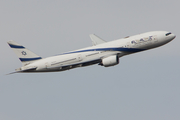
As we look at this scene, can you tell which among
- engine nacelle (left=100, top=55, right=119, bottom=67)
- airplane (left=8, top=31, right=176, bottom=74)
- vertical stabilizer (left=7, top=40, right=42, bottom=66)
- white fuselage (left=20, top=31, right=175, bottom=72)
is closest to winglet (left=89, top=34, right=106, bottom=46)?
airplane (left=8, top=31, right=176, bottom=74)

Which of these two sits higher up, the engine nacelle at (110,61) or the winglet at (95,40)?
the winglet at (95,40)

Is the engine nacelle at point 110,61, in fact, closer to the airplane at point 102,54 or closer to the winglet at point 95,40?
the airplane at point 102,54

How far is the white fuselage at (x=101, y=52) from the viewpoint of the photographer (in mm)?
91812

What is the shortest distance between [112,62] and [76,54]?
36.4 ft

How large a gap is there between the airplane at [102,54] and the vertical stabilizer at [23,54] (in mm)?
1979

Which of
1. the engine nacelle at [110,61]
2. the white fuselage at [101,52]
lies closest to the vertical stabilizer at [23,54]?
the white fuselage at [101,52]

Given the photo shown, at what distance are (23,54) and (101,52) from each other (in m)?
24.9

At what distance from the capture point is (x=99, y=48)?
92.3 m

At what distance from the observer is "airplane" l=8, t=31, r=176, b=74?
301 ft

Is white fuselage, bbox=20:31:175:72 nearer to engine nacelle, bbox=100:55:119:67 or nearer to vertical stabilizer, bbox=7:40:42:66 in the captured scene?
engine nacelle, bbox=100:55:119:67

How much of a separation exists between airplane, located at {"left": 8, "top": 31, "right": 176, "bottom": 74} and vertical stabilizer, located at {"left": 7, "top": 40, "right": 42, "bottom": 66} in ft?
6.49

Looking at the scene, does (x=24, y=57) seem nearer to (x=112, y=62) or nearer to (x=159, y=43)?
(x=112, y=62)

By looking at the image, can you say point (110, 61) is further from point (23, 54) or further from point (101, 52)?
point (23, 54)

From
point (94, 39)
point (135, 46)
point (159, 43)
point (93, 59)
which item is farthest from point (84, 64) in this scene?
point (159, 43)
